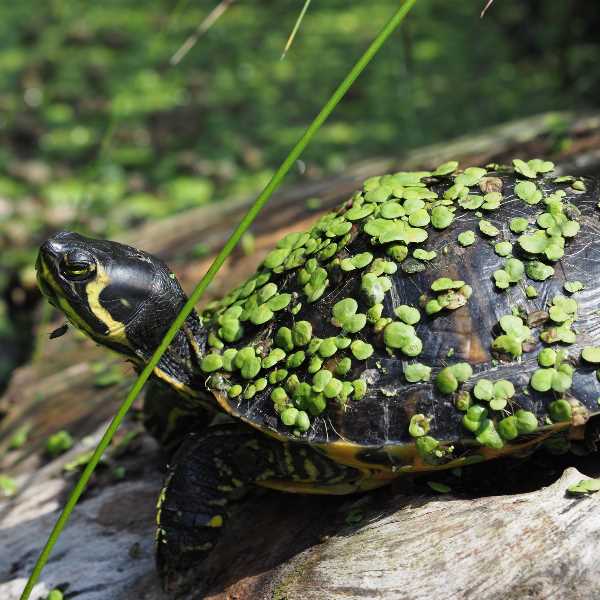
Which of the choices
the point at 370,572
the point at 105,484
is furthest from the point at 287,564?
the point at 105,484

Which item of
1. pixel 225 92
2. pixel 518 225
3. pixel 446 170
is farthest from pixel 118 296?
pixel 225 92

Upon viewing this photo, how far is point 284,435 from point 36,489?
1.43 meters

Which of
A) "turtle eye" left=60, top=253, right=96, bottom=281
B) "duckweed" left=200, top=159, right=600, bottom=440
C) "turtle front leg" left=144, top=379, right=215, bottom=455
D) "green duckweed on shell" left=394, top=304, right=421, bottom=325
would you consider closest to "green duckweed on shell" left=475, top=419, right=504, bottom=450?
"duckweed" left=200, top=159, right=600, bottom=440

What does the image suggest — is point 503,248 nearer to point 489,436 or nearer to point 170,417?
point 489,436

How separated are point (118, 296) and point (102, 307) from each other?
60 millimetres

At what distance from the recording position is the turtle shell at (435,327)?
2.02 meters

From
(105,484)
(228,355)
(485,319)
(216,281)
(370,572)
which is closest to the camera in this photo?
(370,572)

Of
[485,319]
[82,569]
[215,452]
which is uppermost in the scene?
[485,319]

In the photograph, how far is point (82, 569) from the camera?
2588 mm

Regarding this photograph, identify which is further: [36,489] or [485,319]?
[36,489]

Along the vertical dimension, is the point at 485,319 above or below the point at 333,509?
above

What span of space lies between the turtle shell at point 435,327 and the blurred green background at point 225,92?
342 centimetres

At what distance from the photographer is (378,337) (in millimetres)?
2150

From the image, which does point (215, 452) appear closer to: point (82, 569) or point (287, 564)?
point (287, 564)
